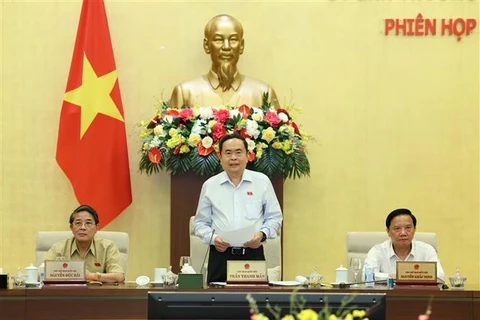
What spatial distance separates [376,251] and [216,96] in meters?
2.10

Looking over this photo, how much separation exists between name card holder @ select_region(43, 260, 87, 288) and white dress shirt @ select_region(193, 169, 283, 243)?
2.84 feet

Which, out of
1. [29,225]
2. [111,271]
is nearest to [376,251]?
[111,271]

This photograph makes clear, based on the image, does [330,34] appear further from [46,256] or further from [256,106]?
[46,256]

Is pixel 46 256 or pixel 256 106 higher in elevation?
pixel 256 106

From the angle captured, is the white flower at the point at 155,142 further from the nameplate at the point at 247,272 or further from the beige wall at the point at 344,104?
the nameplate at the point at 247,272

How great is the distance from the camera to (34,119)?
6.82 metres

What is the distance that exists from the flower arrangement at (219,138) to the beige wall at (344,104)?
77 centimetres

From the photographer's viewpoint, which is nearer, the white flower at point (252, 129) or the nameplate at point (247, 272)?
the nameplate at point (247, 272)

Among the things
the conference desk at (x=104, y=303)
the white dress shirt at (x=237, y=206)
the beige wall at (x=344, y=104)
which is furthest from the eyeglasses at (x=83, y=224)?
the beige wall at (x=344, y=104)

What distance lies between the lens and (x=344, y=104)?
6934mm

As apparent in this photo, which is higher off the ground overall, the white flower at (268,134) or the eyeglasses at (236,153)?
the white flower at (268,134)

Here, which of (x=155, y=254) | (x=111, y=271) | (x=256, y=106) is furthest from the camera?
(x=155, y=254)

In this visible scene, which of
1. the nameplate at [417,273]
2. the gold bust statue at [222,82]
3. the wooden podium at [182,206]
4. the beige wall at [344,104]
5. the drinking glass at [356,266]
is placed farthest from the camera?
the beige wall at [344,104]

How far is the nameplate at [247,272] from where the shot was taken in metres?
4.02
